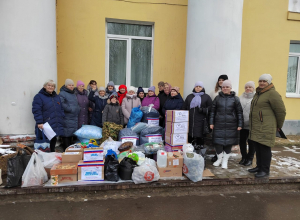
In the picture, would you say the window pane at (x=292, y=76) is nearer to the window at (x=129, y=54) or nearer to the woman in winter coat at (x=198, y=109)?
the woman in winter coat at (x=198, y=109)

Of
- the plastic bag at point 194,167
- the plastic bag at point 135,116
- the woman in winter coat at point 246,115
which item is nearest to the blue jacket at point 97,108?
the plastic bag at point 135,116

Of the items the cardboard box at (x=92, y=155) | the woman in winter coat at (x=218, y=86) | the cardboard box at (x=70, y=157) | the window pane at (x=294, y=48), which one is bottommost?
the cardboard box at (x=70, y=157)

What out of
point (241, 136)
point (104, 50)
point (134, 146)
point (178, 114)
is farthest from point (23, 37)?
point (241, 136)

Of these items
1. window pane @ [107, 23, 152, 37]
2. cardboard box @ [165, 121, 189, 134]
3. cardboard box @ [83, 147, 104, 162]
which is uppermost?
window pane @ [107, 23, 152, 37]

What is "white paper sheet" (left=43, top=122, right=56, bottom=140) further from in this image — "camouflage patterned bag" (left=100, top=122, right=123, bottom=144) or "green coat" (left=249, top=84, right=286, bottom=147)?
"green coat" (left=249, top=84, right=286, bottom=147)

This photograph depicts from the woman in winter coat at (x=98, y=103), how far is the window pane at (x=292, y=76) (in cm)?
657

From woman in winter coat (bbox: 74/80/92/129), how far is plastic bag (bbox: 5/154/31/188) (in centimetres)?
180

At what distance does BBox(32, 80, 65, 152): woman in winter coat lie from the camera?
3.97 meters

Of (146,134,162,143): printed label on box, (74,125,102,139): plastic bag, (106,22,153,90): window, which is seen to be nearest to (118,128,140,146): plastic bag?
(146,134,162,143): printed label on box

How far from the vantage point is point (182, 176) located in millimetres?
3697

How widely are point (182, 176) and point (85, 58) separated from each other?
13.6ft

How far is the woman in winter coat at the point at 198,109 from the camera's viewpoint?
14.7 feet

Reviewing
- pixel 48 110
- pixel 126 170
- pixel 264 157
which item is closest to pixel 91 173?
pixel 126 170

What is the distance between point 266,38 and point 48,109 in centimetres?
670
